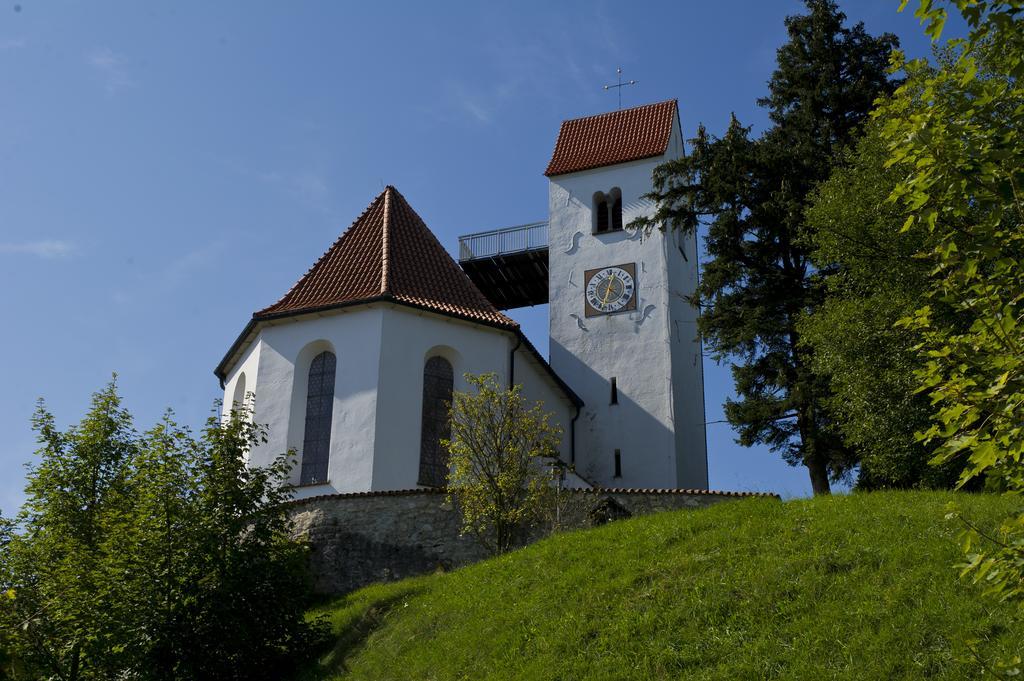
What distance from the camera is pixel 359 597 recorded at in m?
18.7

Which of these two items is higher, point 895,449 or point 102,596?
point 895,449

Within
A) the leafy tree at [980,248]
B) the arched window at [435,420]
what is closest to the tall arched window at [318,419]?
the arched window at [435,420]

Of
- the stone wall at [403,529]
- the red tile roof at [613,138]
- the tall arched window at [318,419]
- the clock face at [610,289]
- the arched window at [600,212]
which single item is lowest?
the stone wall at [403,529]

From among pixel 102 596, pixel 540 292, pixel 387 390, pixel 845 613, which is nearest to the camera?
pixel 845 613

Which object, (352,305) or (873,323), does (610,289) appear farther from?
(873,323)

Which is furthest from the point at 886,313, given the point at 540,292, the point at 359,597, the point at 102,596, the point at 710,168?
the point at 540,292

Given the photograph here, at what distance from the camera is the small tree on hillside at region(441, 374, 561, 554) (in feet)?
63.3

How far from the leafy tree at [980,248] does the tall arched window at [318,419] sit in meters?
18.0

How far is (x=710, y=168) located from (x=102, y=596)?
51.4 ft

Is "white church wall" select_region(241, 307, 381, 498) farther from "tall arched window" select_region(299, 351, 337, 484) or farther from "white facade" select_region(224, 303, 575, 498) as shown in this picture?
"tall arched window" select_region(299, 351, 337, 484)

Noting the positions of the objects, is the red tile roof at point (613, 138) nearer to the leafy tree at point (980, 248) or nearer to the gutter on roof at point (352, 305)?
the gutter on roof at point (352, 305)

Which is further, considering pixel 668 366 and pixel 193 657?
pixel 668 366

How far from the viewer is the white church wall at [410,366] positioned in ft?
78.3

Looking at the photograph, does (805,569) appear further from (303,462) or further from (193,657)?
(303,462)
